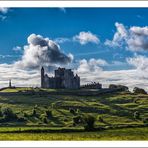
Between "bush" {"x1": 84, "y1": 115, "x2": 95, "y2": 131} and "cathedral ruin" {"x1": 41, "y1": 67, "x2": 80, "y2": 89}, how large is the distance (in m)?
0.92

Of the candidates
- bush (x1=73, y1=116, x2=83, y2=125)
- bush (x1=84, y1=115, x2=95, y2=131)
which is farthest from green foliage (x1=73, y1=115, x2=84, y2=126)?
bush (x1=84, y1=115, x2=95, y2=131)

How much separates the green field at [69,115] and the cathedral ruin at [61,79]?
272mm

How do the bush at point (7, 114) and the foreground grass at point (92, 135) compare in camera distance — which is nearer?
the foreground grass at point (92, 135)

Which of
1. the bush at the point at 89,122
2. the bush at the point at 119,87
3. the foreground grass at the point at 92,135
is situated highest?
the bush at the point at 119,87

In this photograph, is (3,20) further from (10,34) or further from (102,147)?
(102,147)

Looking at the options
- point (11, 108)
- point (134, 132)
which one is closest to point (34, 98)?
point (11, 108)

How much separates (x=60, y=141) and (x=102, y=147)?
114 cm

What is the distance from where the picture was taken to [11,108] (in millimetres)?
34781

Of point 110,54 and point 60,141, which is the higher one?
point 110,54

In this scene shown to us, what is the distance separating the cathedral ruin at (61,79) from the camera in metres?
34.6

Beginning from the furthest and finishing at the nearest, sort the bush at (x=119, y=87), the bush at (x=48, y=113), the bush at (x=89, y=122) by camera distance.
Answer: the bush at (x=48, y=113) → the bush at (x=119, y=87) → the bush at (x=89, y=122)

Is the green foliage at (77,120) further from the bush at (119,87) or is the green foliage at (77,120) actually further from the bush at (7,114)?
the bush at (7,114)

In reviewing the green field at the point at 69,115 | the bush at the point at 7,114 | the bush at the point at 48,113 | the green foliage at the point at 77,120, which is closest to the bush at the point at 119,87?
the green field at the point at 69,115
